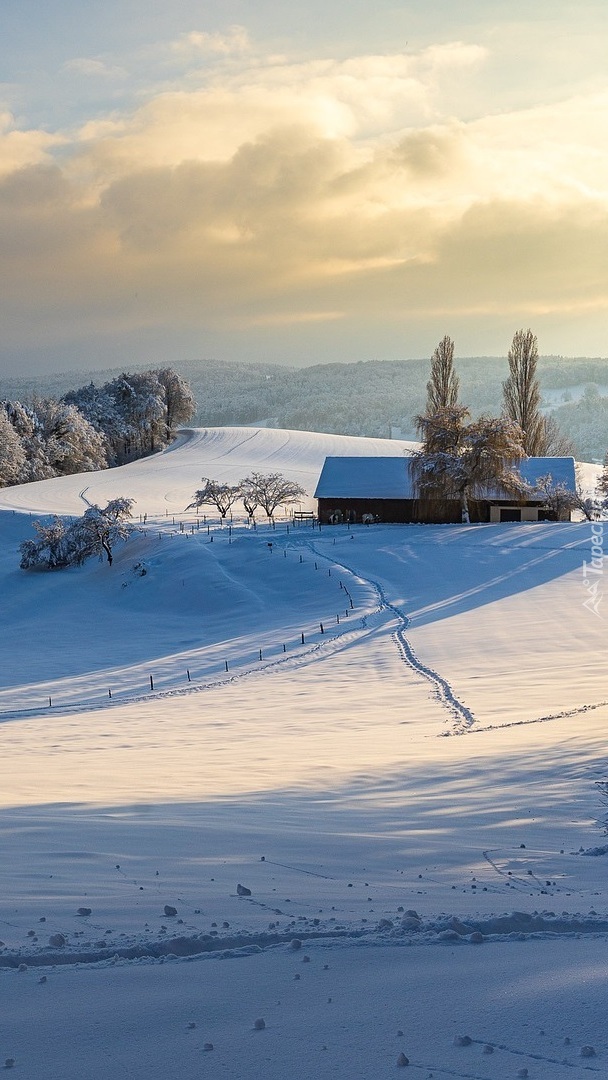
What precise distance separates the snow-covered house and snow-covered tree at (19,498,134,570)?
16621 mm

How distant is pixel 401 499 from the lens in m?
65.2

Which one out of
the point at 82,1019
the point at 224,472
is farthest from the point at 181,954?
the point at 224,472

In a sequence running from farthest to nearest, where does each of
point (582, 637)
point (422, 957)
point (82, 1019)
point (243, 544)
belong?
point (243, 544) < point (582, 637) < point (422, 957) < point (82, 1019)

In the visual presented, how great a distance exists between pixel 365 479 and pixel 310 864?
196 ft

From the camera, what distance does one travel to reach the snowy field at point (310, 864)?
4598 mm

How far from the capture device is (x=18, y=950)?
18.4 feet

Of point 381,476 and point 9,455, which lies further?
point 9,455

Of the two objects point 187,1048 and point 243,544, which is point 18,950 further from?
point 243,544

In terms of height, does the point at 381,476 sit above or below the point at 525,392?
below

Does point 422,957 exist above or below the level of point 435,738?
above

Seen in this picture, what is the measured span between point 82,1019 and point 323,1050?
1.38 metres

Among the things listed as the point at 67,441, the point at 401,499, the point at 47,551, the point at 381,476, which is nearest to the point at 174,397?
the point at 67,441

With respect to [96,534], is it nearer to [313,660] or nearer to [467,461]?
[467,461]

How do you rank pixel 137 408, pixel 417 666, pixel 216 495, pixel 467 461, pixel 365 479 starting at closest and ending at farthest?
pixel 417 666 → pixel 467 461 → pixel 365 479 → pixel 216 495 → pixel 137 408
